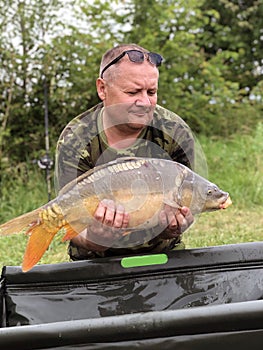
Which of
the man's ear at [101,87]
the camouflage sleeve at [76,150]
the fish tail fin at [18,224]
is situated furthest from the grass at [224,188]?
the fish tail fin at [18,224]

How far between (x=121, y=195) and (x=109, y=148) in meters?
0.37

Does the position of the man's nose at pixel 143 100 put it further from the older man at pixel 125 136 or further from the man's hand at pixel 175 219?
the man's hand at pixel 175 219

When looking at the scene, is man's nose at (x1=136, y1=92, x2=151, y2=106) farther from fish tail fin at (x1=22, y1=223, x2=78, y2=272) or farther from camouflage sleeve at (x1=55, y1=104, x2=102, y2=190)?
fish tail fin at (x1=22, y1=223, x2=78, y2=272)

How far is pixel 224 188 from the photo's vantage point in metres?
4.70

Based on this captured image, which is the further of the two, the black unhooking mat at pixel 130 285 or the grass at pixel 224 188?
the grass at pixel 224 188

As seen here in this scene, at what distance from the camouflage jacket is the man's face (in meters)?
0.11

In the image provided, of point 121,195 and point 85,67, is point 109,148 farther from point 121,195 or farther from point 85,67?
point 85,67

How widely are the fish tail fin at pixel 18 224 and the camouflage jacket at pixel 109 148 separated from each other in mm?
374

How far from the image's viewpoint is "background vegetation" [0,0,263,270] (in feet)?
14.5

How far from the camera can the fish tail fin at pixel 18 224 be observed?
1604mm

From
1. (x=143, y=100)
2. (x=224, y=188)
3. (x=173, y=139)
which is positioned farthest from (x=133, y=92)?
(x=224, y=188)

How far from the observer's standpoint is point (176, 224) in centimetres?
177

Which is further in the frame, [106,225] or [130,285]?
[130,285]

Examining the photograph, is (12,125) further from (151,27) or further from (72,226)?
(72,226)
